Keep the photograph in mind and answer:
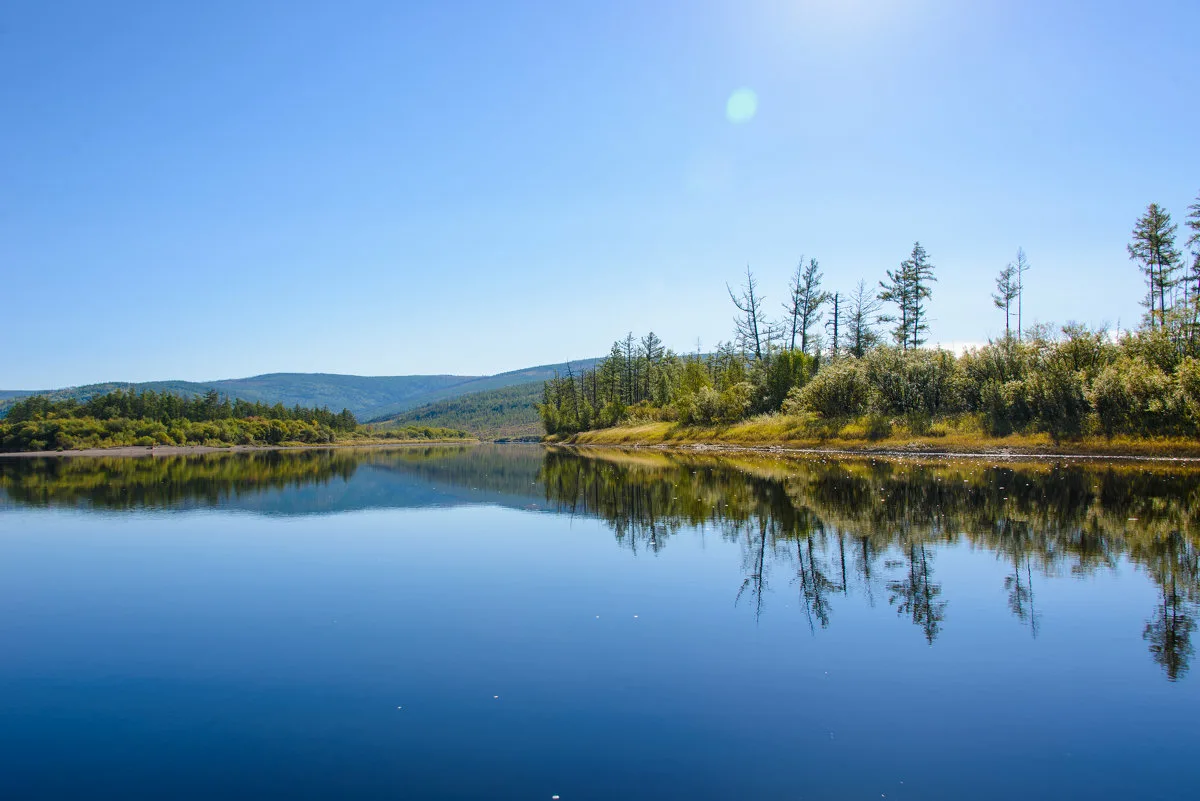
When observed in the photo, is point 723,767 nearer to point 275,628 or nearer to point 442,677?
point 442,677

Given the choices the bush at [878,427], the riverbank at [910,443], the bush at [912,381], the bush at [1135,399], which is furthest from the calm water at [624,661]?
the bush at [912,381]

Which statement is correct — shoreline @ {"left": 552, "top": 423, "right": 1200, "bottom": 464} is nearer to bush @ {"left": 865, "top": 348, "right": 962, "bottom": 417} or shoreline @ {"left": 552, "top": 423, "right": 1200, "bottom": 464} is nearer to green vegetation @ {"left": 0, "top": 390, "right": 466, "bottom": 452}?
bush @ {"left": 865, "top": 348, "right": 962, "bottom": 417}

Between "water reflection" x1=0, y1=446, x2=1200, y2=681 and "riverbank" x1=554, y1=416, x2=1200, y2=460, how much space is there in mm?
4827

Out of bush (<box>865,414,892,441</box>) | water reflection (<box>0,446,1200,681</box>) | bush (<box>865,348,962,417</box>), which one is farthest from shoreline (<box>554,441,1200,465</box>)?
bush (<box>865,348,962,417</box>)

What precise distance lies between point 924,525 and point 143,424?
15365cm

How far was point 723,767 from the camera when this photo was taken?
7.00 metres

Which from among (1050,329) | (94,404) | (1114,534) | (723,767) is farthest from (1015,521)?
(94,404)

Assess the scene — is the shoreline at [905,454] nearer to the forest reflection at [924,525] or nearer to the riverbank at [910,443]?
the riverbank at [910,443]

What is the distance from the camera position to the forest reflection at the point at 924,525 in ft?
43.5

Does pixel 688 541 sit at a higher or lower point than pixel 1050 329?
lower

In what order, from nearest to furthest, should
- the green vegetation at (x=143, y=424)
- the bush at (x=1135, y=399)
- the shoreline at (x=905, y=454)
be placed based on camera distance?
the bush at (x=1135, y=399) → the shoreline at (x=905, y=454) → the green vegetation at (x=143, y=424)

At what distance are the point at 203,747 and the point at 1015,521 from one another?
843 inches

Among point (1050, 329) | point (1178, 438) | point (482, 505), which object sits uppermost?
point (1050, 329)

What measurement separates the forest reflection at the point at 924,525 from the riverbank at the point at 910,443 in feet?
16.6
